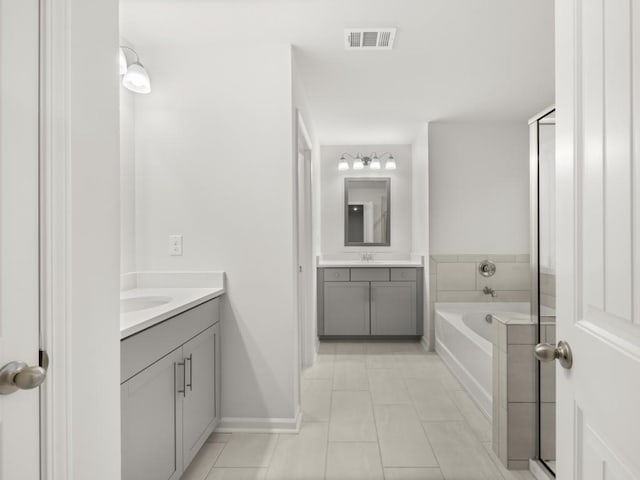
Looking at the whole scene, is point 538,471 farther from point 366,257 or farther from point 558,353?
point 366,257

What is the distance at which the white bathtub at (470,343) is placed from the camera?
289cm

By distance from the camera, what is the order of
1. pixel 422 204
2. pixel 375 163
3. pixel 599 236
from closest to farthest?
1. pixel 599 236
2. pixel 422 204
3. pixel 375 163

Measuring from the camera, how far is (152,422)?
5.48 ft

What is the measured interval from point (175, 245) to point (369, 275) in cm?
267

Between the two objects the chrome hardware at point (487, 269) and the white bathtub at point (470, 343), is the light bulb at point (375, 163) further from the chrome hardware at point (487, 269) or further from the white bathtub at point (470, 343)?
the white bathtub at point (470, 343)

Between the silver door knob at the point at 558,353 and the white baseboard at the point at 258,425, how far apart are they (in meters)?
1.93

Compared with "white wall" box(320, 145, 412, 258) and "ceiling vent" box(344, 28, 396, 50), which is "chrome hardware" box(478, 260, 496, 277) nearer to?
"white wall" box(320, 145, 412, 258)

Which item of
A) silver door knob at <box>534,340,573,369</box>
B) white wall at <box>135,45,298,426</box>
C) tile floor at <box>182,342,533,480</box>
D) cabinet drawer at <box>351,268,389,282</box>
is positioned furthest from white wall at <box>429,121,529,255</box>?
silver door knob at <box>534,340,573,369</box>

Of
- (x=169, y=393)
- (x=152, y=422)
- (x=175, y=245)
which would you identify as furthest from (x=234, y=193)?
(x=152, y=422)

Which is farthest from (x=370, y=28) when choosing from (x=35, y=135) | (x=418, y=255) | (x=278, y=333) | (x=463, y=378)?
(x=418, y=255)

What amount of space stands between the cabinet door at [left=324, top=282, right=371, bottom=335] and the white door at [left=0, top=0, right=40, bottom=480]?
4.19 meters

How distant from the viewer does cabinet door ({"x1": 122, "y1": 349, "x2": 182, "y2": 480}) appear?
1489 mm

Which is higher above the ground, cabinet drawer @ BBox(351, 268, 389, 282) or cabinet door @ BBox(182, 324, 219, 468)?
cabinet drawer @ BBox(351, 268, 389, 282)

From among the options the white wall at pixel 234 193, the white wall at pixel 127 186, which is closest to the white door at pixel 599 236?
the white wall at pixel 234 193
